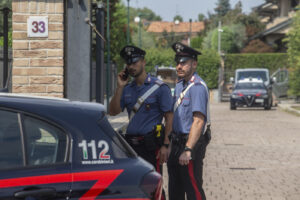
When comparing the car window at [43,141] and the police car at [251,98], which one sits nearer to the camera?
the car window at [43,141]

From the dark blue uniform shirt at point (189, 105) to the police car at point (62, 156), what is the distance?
1.74 m

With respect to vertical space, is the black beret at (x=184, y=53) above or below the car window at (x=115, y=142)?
above

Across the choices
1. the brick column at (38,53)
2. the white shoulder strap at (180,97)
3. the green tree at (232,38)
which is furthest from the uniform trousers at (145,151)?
the green tree at (232,38)

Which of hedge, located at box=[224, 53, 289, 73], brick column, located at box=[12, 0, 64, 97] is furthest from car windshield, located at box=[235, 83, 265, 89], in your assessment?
brick column, located at box=[12, 0, 64, 97]

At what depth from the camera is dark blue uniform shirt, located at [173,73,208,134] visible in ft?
19.5

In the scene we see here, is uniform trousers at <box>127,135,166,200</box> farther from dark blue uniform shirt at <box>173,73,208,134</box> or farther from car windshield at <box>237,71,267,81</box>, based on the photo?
car windshield at <box>237,71,267,81</box>

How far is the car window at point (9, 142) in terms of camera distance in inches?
154

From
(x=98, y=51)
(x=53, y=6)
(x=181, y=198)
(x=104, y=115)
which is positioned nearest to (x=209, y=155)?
(x=98, y=51)

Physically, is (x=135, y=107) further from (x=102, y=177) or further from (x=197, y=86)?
(x=102, y=177)

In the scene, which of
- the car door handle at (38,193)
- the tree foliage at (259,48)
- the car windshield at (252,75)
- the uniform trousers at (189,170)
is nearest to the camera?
the car door handle at (38,193)

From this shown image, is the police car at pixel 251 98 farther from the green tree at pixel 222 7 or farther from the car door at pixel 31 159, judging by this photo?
the green tree at pixel 222 7

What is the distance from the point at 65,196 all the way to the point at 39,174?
0.20 m

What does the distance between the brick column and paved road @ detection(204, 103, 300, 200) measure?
2.86 m

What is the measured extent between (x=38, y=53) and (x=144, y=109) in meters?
4.83
